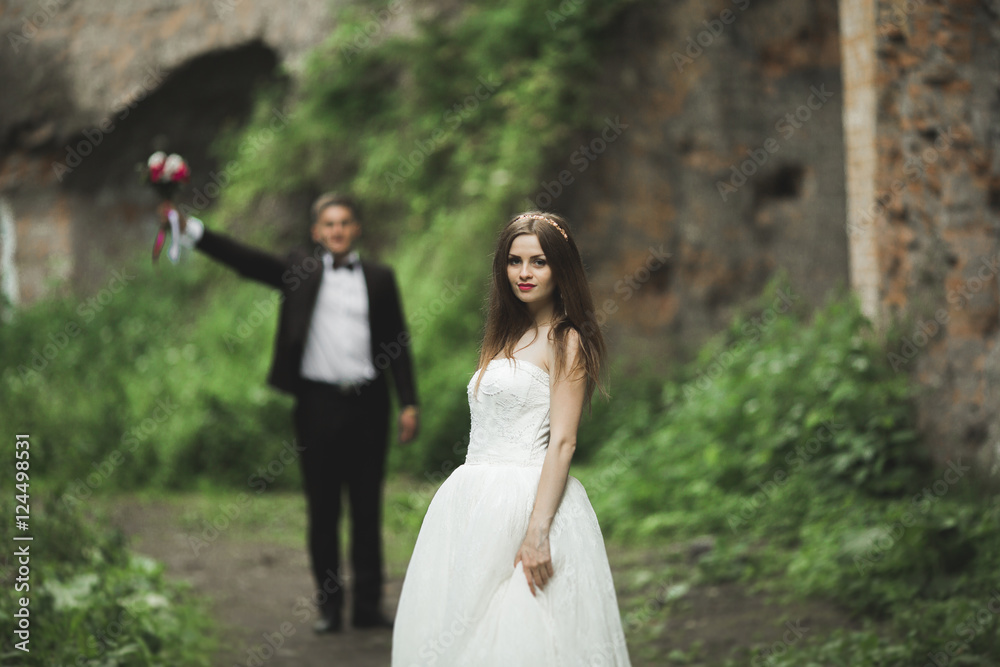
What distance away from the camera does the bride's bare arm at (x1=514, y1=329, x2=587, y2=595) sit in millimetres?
2785

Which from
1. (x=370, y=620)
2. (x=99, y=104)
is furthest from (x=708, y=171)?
(x=99, y=104)

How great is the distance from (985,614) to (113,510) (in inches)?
233

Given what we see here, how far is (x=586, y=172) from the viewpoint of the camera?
29.5 feet

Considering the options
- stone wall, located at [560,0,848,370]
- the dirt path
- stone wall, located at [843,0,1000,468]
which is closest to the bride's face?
the dirt path

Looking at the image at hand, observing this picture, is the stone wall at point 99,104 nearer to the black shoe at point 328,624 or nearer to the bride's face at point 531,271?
the black shoe at point 328,624

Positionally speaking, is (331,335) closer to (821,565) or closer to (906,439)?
(821,565)

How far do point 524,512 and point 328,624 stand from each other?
2467 millimetres

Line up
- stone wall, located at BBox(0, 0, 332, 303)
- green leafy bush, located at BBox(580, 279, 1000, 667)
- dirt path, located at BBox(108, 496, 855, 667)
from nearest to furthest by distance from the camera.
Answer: green leafy bush, located at BBox(580, 279, 1000, 667) < dirt path, located at BBox(108, 496, 855, 667) < stone wall, located at BBox(0, 0, 332, 303)

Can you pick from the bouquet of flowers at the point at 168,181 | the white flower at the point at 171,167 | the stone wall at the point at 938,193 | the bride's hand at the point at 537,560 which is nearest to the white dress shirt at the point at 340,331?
the bouquet of flowers at the point at 168,181

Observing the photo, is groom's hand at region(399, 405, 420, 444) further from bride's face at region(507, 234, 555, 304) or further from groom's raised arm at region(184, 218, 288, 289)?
bride's face at region(507, 234, 555, 304)

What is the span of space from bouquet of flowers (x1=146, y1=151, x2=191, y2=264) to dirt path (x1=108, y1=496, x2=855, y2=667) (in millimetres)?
1877

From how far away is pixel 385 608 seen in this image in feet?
18.0

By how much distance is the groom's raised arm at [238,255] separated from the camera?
4746 millimetres

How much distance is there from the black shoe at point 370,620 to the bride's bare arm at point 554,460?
242cm
